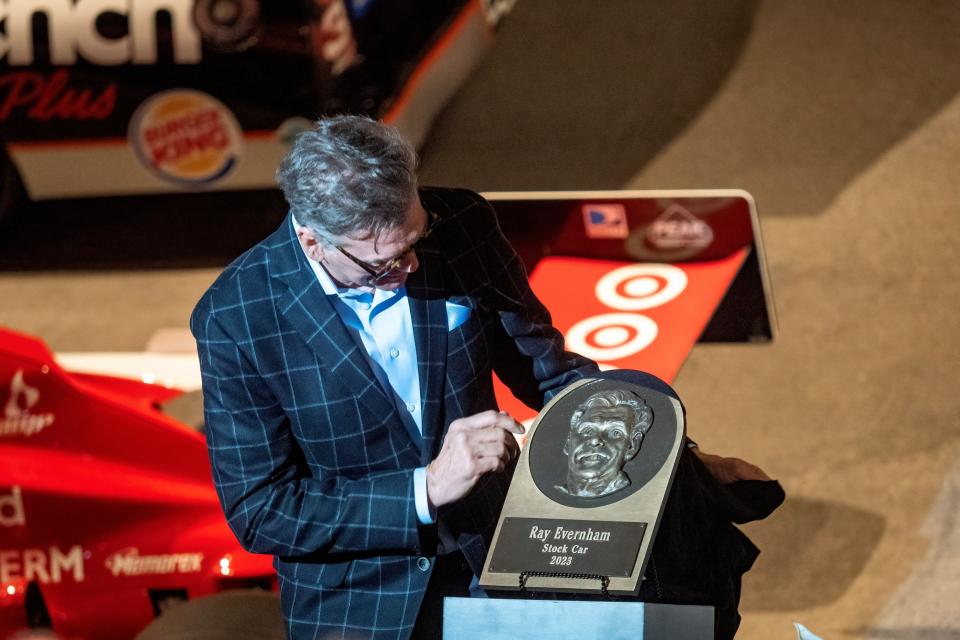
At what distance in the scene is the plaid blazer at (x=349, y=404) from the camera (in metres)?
1.43

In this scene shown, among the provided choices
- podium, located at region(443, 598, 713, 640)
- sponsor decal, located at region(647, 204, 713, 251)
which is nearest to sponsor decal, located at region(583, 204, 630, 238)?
sponsor decal, located at region(647, 204, 713, 251)

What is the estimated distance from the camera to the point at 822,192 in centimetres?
323

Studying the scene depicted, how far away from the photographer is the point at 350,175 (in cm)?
127

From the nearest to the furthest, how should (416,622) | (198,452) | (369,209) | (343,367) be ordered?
(369,209) → (343,367) → (416,622) → (198,452)

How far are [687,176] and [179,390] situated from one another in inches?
60.5

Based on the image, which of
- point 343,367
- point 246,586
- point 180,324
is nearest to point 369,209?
point 343,367

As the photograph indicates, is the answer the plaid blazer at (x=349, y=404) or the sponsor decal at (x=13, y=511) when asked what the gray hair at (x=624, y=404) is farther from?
the sponsor decal at (x=13, y=511)

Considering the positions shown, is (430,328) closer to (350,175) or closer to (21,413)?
(350,175)

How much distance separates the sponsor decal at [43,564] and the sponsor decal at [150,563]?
58mm

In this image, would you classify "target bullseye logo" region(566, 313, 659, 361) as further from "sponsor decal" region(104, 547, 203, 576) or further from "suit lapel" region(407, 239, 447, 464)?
"sponsor decal" region(104, 547, 203, 576)

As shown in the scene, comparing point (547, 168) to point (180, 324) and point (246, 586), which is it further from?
point (246, 586)

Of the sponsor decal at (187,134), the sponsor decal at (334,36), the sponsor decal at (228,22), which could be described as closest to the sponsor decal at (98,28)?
the sponsor decal at (228,22)

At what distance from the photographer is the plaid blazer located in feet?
4.68

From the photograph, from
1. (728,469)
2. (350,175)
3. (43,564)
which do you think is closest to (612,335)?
(728,469)
